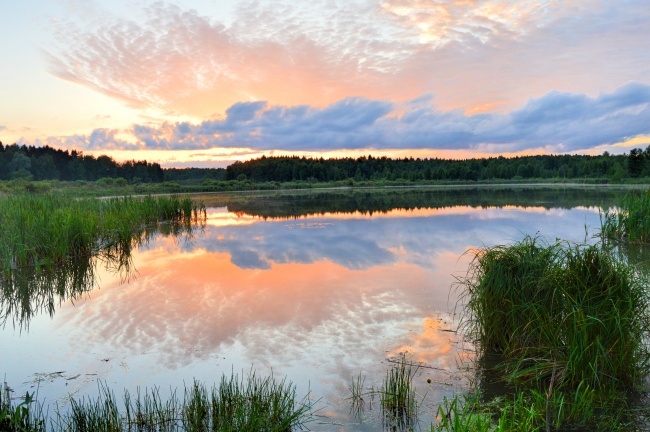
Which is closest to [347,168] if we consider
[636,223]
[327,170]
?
[327,170]

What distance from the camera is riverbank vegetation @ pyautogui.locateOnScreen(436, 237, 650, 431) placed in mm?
3232

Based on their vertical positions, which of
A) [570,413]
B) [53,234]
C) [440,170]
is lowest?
[570,413]

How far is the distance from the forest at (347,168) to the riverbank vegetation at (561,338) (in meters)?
62.3

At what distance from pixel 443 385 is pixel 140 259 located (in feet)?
29.2

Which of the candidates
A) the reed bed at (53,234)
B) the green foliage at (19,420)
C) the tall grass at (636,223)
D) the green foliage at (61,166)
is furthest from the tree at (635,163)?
the green foliage at (61,166)

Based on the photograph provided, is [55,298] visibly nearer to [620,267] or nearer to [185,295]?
[185,295]

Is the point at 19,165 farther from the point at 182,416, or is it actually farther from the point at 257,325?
the point at 182,416

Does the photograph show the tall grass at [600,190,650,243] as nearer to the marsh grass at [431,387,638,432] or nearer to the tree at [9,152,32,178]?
the marsh grass at [431,387,638,432]

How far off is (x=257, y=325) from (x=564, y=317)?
12.0 ft

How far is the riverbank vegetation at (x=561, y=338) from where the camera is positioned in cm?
323

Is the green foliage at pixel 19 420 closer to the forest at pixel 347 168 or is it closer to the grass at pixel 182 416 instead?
the grass at pixel 182 416

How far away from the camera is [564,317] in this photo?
391 centimetres

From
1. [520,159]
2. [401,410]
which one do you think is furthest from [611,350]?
[520,159]


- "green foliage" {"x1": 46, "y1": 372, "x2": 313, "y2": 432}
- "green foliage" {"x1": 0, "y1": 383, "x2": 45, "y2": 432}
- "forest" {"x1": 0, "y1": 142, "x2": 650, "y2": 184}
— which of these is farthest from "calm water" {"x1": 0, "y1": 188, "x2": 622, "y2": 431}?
"forest" {"x1": 0, "y1": 142, "x2": 650, "y2": 184}
